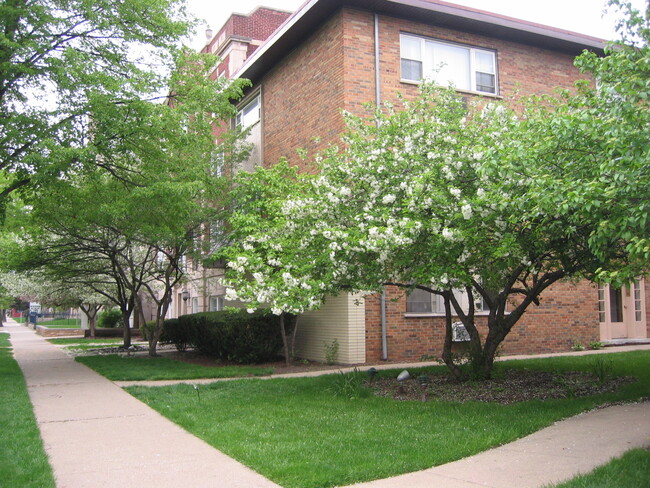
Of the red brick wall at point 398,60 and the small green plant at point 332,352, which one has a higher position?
the red brick wall at point 398,60

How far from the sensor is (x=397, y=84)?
14852 millimetres

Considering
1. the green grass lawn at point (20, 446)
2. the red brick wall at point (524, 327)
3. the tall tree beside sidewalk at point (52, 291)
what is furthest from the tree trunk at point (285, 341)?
the tall tree beside sidewalk at point (52, 291)

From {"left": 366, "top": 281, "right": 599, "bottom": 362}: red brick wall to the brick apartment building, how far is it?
0.03 meters

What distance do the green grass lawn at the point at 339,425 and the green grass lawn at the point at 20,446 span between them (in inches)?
66.9

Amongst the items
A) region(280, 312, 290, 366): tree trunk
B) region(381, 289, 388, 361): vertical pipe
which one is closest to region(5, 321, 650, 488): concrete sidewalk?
region(280, 312, 290, 366): tree trunk

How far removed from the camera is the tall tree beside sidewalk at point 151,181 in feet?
43.5

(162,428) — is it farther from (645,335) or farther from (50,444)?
(645,335)

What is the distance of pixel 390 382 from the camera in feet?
35.2

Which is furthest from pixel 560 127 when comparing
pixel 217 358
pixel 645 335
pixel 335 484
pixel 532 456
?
pixel 645 335

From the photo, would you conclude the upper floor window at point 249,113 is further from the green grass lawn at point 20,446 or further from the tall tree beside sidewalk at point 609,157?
the tall tree beside sidewalk at point 609,157

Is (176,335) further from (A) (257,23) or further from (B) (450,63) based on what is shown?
(A) (257,23)

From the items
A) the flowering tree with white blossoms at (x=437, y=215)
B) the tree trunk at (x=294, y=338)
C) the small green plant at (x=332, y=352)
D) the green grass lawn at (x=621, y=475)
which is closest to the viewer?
the green grass lawn at (x=621, y=475)

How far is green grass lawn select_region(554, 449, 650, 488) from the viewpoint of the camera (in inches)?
192

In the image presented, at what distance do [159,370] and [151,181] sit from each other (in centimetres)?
428
